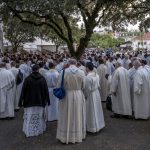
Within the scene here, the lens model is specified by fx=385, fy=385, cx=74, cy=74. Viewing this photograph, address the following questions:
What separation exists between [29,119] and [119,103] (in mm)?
3461

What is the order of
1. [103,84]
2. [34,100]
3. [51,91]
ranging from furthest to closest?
[103,84] < [51,91] < [34,100]

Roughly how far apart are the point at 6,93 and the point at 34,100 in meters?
2.85

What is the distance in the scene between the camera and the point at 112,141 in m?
10.1

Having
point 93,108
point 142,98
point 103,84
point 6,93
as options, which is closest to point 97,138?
point 93,108

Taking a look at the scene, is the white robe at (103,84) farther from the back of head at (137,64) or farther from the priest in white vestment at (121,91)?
the back of head at (137,64)

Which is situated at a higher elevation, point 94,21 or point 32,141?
point 94,21

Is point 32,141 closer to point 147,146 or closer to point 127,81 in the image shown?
point 147,146

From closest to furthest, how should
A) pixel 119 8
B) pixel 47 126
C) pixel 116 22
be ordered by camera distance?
pixel 47 126
pixel 119 8
pixel 116 22

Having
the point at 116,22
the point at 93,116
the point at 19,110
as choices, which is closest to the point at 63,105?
the point at 93,116

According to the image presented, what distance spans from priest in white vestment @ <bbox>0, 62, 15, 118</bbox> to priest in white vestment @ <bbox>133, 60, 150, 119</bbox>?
412cm

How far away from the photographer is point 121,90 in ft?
41.5

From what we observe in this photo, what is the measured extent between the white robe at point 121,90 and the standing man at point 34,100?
285 cm

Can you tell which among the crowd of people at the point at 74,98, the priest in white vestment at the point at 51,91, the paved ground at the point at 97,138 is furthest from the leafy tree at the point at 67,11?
the paved ground at the point at 97,138

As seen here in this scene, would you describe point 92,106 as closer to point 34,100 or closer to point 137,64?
point 34,100
